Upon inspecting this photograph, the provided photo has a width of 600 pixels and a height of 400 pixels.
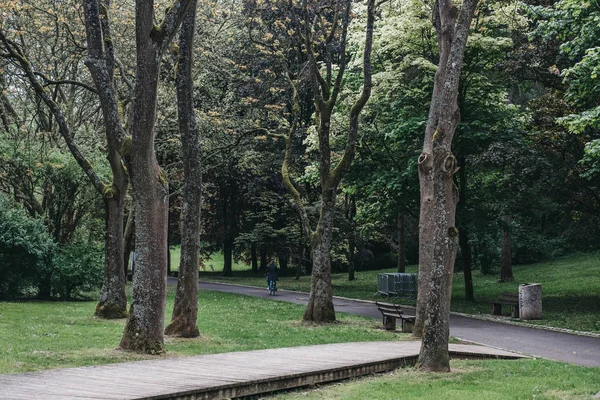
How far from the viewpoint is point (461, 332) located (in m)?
21.3

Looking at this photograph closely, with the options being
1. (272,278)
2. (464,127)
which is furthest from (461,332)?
(272,278)

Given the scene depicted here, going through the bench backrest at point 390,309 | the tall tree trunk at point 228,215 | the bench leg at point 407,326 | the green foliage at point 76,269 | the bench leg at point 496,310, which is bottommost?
the bench leg at point 407,326

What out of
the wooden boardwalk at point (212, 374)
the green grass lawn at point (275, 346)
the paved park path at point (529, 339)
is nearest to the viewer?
the wooden boardwalk at point (212, 374)

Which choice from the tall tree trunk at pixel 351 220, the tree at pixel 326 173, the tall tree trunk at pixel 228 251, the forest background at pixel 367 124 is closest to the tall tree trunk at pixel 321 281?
the tree at pixel 326 173

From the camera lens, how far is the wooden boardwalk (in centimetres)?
968

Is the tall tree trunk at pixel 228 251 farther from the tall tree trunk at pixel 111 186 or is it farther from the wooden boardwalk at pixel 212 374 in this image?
the wooden boardwalk at pixel 212 374

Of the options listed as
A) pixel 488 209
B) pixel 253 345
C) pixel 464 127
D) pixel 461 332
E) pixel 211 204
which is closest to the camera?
pixel 253 345

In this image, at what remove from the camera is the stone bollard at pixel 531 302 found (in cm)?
2441

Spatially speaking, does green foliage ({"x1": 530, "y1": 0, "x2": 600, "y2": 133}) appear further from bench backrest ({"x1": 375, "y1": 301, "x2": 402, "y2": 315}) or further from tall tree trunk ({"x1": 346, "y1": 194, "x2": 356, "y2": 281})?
tall tree trunk ({"x1": 346, "y1": 194, "x2": 356, "y2": 281})

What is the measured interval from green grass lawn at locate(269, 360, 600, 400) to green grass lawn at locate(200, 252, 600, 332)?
8652 millimetres

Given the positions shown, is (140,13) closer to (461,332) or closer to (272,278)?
(461,332)

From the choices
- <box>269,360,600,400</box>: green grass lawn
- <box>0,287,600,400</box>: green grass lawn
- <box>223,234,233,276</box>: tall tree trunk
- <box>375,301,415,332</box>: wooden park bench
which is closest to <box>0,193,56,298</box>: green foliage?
<box>0,287,600,400</box>: green grass lawn

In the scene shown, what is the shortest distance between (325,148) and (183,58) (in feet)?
20.8

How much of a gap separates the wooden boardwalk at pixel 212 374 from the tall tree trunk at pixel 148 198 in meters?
1.50
